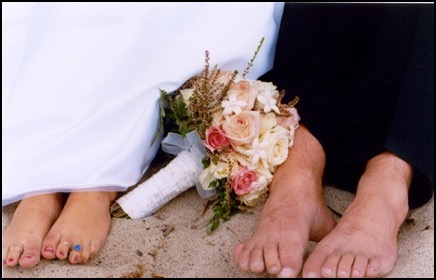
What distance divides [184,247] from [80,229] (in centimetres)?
25

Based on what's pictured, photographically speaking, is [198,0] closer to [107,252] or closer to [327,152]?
[327,152]

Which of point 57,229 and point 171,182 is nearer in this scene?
point 57,229

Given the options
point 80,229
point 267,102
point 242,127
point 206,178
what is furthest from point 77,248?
point 267,102

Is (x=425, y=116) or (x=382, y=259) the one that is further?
(x=425, y=116)

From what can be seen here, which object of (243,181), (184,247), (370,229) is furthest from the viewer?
(243,181)

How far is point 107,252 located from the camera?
1.75m

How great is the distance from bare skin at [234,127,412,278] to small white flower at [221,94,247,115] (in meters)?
0.18

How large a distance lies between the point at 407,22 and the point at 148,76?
0.67 metres

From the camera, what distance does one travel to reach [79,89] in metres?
1.83

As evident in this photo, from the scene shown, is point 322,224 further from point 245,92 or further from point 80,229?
Result: point 80,229

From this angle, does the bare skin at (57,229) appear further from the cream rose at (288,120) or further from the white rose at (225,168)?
the cream rose at (288,120)

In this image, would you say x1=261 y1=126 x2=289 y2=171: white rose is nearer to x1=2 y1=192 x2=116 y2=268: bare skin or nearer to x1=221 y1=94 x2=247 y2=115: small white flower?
x1=221 y1=94 x2=247 y2=115: small white flower

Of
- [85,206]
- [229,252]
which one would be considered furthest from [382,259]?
[85,206]

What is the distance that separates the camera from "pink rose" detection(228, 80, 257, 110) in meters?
1.87
